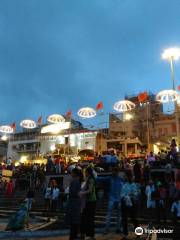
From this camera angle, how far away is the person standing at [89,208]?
8.26 metres

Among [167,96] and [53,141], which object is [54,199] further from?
[53,141]

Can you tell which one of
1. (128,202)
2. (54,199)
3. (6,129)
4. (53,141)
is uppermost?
(6,129)

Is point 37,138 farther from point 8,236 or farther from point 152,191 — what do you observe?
point 8,236

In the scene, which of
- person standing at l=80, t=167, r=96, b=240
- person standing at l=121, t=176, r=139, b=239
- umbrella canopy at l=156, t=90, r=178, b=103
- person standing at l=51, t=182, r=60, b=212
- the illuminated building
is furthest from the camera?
the illuminated building

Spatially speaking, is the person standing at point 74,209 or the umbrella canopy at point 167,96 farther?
the umbrella canopy at point 167,96

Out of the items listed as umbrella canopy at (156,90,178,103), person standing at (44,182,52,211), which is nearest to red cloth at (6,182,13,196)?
person standing at (44,182,52,211)

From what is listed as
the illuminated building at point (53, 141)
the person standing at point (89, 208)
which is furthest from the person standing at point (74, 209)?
the illuminated building at point (53, 141)

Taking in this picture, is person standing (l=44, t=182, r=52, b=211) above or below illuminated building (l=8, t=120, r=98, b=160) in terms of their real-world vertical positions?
below

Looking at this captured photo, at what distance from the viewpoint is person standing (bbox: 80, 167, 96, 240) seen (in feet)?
27.1

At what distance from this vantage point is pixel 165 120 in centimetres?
5025

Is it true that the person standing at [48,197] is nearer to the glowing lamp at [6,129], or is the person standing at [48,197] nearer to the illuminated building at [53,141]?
the illuminated building at [53,141]

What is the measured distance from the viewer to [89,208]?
27.9ft

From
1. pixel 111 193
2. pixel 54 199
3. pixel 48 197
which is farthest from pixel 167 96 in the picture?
pixel 111 193

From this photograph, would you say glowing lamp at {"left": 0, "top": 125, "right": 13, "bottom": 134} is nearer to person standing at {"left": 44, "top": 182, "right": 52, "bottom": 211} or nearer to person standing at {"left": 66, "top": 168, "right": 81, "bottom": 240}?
person standing at {"left": 44, "top": 182, "right": 52, "bottom": 211}
